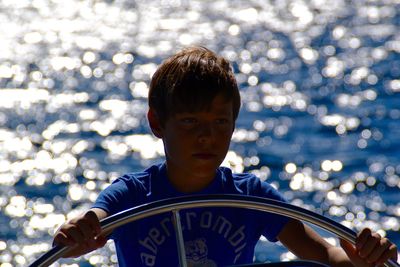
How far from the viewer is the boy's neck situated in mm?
2379

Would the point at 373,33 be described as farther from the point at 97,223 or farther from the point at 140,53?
the point at 97,223

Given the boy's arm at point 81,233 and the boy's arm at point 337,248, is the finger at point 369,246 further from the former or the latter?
the boy's arm at point 81,233

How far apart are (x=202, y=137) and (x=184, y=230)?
8.2 inches

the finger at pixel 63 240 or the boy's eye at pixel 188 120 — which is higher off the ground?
the boy's eye at pixel 188 120

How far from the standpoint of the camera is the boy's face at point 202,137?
7.45 ft

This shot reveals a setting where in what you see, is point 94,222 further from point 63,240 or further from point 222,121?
point 222,121

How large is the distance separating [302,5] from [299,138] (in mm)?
4536

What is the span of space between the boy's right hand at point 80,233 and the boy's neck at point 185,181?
0.35 metres

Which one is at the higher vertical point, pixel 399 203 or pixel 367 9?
pixel 367 9

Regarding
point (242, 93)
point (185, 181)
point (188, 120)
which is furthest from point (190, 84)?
point (242, 93)

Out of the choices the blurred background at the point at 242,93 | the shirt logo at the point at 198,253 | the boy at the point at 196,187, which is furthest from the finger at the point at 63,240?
the blurred background at the point at 242,93

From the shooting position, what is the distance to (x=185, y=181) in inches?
93.9

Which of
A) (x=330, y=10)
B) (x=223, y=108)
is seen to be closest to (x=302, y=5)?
(x=330, y=10)

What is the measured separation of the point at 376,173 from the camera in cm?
930
